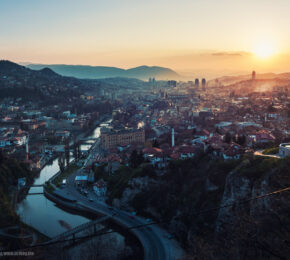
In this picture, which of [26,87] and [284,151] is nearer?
[284,151]

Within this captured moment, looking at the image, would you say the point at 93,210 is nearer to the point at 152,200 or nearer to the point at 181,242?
the point at 152,200

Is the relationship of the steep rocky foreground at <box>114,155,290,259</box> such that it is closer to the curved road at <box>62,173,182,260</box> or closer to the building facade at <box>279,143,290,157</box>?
the curved road at <box>62,173,182,260</box>

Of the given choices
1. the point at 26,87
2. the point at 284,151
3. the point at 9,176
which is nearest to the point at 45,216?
the point at 9,176

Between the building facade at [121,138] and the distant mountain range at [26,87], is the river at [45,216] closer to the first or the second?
the building facade at [121,138]

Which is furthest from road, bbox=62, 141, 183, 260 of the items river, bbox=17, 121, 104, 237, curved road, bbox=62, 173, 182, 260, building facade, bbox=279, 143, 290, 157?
building facade, bbox=279, 143, 290, 157

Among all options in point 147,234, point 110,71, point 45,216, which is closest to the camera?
point 147,234

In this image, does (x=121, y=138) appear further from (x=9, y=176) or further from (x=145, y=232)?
(x=145, y=232)
